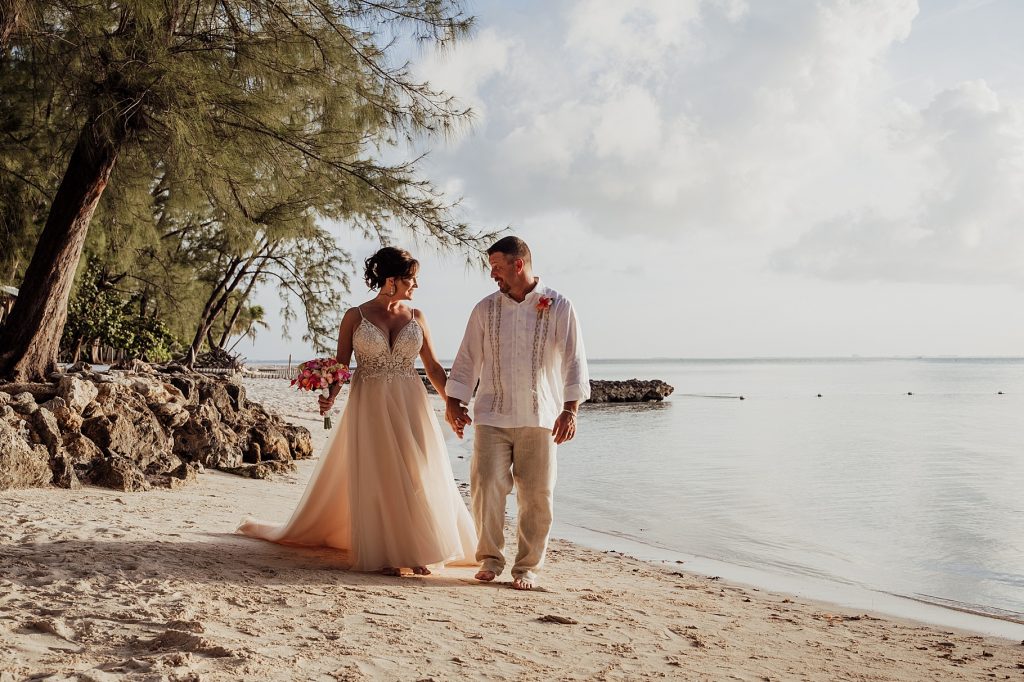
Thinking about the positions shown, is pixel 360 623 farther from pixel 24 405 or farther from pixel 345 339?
pixel 24 405

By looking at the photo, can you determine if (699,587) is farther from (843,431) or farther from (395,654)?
(843,431)

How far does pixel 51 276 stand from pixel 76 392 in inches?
77.6

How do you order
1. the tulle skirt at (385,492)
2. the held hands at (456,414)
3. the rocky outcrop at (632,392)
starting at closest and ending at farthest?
the tulle skirt at (385,492) → the held hands at (456,414) → the rocky outcrop at (632,392)

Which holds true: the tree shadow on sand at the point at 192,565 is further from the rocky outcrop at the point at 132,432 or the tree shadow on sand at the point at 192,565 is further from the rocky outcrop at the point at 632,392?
the rocky outcrop at the point at 632,392

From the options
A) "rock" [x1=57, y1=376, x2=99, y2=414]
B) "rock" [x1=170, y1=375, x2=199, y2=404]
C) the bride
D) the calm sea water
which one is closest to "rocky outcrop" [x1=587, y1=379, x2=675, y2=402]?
the calm sea water

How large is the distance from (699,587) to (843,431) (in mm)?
22446

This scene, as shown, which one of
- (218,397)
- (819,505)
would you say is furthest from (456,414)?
(819,505)

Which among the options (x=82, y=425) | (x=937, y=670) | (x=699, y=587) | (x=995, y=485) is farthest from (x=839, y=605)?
(x=995, y=485)

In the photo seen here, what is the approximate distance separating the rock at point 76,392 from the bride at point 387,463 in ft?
12.8

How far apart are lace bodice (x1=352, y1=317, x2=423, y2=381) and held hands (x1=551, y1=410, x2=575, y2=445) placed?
969mm

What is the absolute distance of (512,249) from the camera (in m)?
5.26

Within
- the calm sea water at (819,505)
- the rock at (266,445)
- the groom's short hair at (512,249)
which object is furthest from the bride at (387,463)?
the rock at (266,445)

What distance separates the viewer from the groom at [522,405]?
519 cm

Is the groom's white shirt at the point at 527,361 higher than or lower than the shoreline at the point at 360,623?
higher
